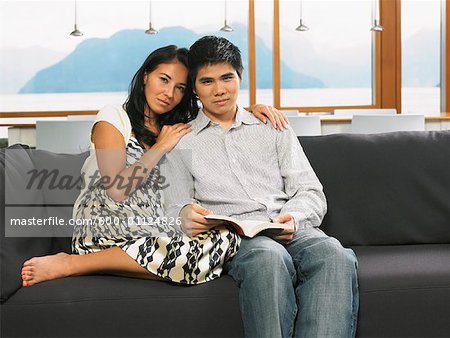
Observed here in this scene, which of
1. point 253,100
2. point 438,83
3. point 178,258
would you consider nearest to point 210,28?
point 253,100

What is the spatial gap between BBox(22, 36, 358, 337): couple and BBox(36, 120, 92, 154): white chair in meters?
1.73

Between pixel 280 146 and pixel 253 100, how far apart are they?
4826 mm

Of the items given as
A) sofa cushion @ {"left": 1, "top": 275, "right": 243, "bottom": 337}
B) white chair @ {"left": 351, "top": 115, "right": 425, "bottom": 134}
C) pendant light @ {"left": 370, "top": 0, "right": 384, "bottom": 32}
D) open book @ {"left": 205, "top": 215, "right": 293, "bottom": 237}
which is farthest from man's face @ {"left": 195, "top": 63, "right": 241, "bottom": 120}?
pendant light @ {"left": 370, "top": 0, "right": 384, "bottom": 32}

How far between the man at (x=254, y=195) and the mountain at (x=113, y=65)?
4.89 meters

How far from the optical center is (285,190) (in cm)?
250

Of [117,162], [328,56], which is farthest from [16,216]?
[328,56]

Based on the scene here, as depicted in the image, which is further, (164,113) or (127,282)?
(164,113)

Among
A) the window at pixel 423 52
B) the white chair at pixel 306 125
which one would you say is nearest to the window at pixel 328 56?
the window at pixel 423 52

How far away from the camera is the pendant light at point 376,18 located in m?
6.75

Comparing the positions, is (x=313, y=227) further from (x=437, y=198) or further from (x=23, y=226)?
(x=23, y=226)

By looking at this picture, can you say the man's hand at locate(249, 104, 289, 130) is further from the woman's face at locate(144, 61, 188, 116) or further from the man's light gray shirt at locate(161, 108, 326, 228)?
the woman's face at locate(144, 61, 188, 116)

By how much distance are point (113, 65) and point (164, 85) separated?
5083 millimetres

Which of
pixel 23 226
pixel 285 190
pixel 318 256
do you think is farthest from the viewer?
pixel 285 190

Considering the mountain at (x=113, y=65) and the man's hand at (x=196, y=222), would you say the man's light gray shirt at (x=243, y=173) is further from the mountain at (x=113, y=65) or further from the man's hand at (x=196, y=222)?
the mountain at (x=113, y=65)
